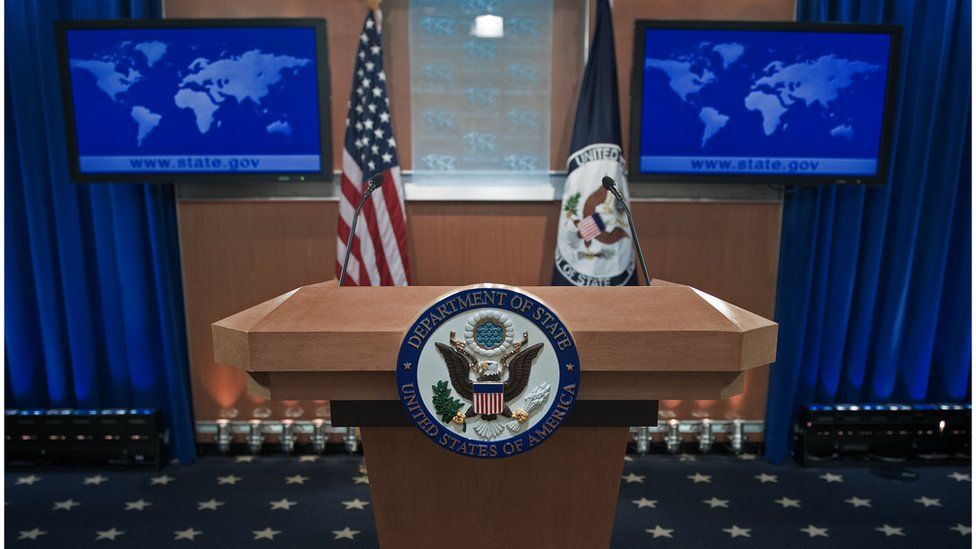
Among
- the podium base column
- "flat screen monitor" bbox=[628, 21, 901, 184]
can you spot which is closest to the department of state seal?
the podium base column

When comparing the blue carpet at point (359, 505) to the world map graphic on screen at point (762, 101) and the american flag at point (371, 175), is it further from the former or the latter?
the world map graphic on screen at point (762, 101)

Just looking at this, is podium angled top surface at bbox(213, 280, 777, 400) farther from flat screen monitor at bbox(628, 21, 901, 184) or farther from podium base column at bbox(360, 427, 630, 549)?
flat screen monitor at bbox(628, 21, 901, 184)

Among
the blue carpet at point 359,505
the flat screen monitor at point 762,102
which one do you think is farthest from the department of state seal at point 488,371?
the flat screen monitor at point 762,102

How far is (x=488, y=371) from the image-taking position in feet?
3.70

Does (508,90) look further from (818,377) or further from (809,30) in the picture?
(818,377)

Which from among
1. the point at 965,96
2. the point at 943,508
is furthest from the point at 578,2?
the point at 943,508

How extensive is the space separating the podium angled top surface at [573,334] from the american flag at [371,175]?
148cm

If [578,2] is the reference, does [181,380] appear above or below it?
below

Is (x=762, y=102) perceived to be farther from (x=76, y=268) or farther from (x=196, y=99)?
(x=76, y=268)

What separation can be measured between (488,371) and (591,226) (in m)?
1.72

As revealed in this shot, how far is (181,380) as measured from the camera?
9.98 feet

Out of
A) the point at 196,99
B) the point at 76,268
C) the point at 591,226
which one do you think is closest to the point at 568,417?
the point at 591,226

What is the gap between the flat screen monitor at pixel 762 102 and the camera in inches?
104

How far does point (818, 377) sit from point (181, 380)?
10.7ft
